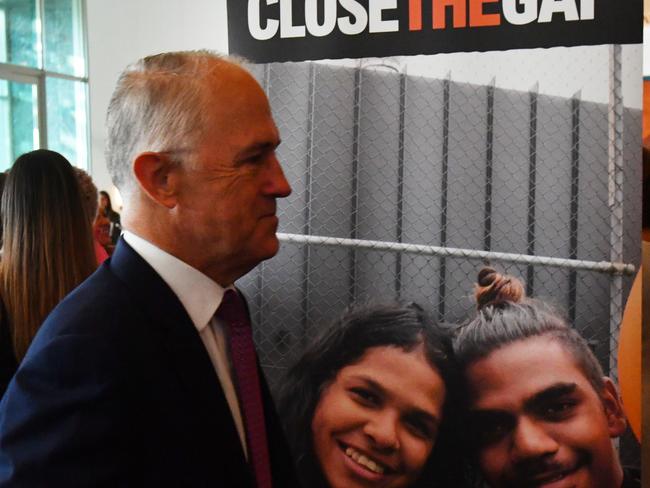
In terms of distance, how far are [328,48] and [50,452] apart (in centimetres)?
191

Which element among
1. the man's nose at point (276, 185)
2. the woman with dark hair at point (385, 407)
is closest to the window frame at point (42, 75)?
the woman with dark hair at point (385, 407)

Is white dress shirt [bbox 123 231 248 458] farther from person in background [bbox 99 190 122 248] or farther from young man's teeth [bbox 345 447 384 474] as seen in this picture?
person in background [bbox 99 190 122 248]

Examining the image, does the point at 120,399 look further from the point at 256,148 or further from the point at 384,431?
the point at 384,431

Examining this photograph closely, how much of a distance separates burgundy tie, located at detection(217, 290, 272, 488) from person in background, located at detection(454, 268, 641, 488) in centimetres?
144

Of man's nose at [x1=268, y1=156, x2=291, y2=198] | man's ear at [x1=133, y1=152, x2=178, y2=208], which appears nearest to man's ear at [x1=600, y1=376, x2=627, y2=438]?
man's nose at [x1=268, y1=156, x2=291, y2=198]

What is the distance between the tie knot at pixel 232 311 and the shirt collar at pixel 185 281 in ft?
0.08

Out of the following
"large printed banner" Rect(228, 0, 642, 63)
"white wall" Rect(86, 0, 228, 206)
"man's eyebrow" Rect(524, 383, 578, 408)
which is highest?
"white wall" Rect(86, 0, 228, 206)

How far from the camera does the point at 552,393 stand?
2523mm

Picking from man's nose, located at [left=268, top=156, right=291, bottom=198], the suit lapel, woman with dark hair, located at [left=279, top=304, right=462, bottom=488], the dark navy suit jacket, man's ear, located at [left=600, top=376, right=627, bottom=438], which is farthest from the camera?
woman with dark hair, located at [left=279, top=304, right=462, bottom=488]

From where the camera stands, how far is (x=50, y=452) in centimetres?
98

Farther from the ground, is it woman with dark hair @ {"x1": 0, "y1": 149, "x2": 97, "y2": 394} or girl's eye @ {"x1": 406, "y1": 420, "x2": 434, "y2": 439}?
woman with dark hair @ {"x1": 0, "y1": 149, "x2": 97, "y2": 394}

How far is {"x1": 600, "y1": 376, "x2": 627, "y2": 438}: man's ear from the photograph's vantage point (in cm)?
251

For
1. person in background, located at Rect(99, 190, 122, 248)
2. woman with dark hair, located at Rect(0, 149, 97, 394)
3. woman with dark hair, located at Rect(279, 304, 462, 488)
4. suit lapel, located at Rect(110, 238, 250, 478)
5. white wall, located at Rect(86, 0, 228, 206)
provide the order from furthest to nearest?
person in background, located at Rect(99, 190, 122, 248), white wall, located at Rect(86, 0, 228, 206), woman with dark hair, located at Rect(279, 304, 462, 488), woman with dark hair, located at Rect(0, 149, 97, 394), suit lapel, located at Rect(110, 238, 250, 478)

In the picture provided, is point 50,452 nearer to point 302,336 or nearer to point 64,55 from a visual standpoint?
point 302,336
